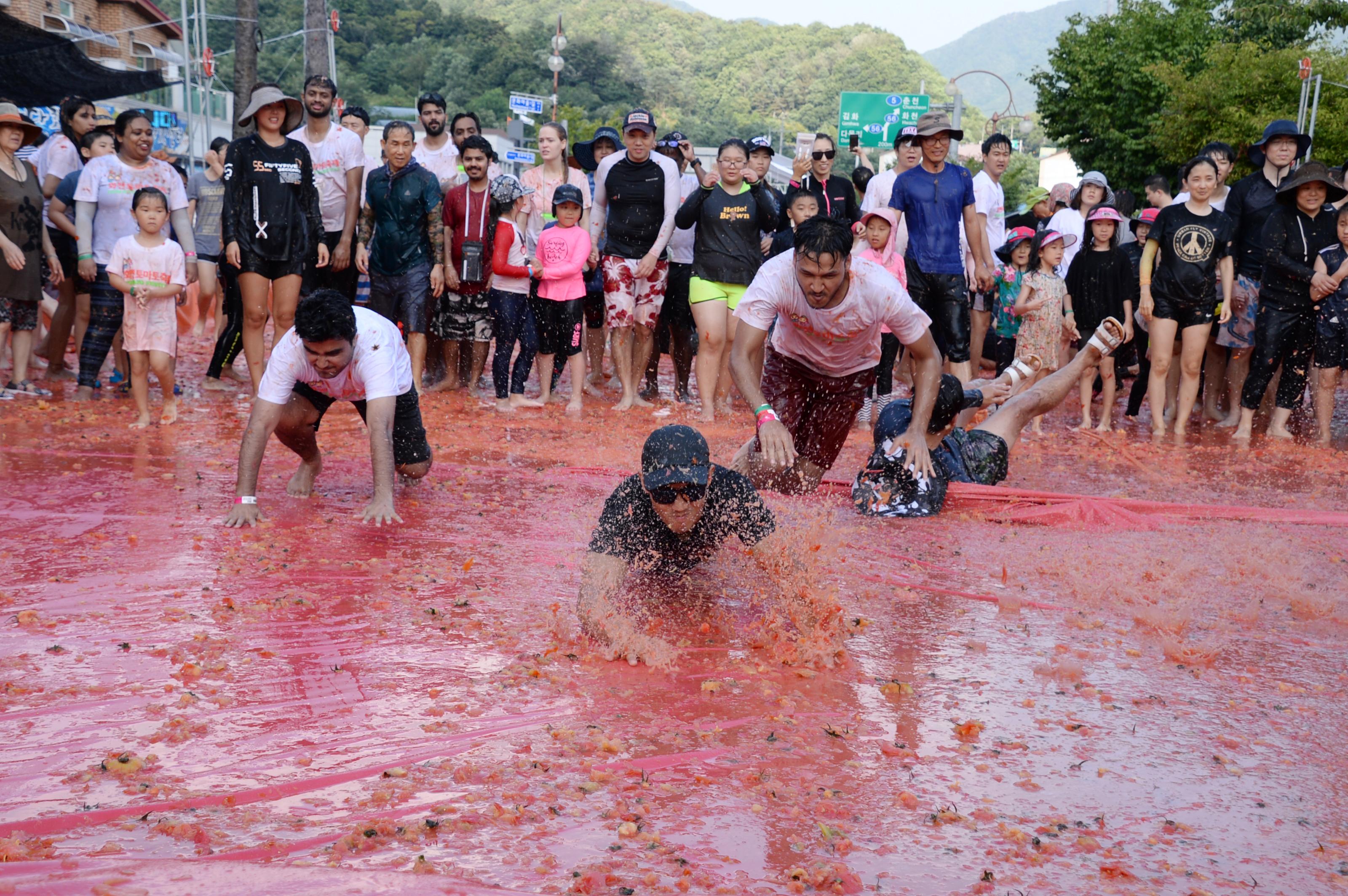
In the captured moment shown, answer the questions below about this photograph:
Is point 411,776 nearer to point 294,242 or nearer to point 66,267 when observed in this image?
point 294,242

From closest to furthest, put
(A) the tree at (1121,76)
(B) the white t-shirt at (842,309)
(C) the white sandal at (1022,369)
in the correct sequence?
(B) the white t-shirt at (842,309) → (C) the white sandal at (1022,369) → (A) the tree at (1121,76)

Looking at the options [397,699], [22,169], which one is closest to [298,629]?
[397,699]

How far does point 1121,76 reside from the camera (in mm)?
28703

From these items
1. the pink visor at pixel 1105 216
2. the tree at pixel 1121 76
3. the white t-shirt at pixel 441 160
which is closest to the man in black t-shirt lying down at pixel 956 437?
the pink visor at pixel 1105 216

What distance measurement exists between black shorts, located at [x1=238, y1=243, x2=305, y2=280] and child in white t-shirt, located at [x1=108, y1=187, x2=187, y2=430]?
0.45m

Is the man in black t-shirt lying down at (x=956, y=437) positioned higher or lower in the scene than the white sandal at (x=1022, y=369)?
lower

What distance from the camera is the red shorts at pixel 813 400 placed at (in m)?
6.43

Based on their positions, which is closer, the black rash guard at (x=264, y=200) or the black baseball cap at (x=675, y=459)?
the black baseball cap at (x=675, y=459)

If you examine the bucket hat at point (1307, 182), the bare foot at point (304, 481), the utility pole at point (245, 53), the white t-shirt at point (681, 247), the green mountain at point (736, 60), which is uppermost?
the green mountain at point (736, 60)

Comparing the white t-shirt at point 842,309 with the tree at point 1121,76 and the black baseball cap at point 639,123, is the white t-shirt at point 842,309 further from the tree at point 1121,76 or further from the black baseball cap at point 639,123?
the tree at point 1121,76

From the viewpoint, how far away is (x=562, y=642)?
4.34 meters

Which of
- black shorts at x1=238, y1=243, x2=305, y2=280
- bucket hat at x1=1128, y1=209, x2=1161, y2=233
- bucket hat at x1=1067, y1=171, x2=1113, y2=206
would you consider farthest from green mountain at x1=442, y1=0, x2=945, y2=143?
black shorts at x1=238, y1=243, x2=305, y2=280

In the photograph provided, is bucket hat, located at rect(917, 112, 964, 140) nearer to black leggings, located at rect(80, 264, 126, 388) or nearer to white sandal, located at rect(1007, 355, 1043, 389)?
white sandal, located at rect(1007, 355, 1043, 389)

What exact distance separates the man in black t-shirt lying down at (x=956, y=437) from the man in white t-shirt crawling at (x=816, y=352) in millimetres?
266
